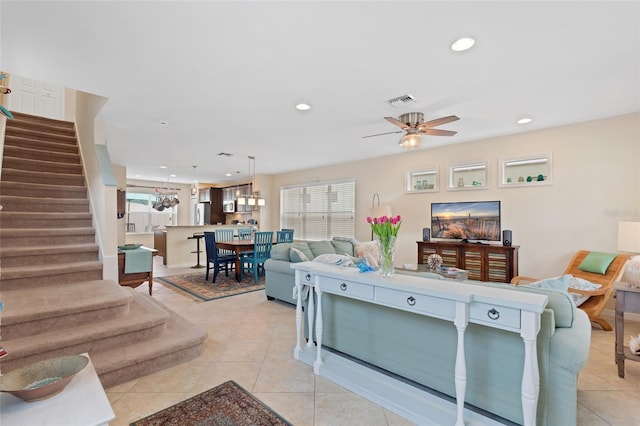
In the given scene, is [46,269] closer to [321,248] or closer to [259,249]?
[259,249]

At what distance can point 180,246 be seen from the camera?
761 cm

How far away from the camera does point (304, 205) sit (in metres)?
8.30

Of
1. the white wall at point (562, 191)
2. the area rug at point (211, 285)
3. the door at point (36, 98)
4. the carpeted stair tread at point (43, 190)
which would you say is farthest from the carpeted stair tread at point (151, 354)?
the door at point (36, 98)

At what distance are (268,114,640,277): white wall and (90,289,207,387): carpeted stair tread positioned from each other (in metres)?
4.40

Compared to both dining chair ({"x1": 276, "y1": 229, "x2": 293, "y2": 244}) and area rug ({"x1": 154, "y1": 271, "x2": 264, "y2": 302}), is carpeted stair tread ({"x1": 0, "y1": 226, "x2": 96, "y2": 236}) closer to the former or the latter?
area rug ({"x1": 154, "y1": 271, "x2": 264, "y2": 302})

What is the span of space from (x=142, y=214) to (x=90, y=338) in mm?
9659

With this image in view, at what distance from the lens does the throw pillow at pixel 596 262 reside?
362 centimetres

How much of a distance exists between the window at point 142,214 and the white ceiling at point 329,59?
24.5 feet

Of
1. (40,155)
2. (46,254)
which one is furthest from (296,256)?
(40,155)

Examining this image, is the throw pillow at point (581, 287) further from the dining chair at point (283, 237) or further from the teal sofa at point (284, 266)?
the dining chair at point (283, 237)

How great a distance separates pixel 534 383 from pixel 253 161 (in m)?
6.51

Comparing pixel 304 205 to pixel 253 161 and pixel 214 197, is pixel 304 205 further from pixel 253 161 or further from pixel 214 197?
pixel 214 197

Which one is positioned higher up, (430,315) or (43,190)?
(43,190)

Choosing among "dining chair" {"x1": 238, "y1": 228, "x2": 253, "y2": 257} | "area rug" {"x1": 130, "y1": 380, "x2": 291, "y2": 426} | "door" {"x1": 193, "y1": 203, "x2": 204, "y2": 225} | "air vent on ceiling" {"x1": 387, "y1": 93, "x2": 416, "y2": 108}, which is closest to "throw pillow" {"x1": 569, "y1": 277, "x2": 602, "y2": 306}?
"air vent on ceiling" {"x1": 387, "y1": 93, "x2": 416, "y2": 108}
